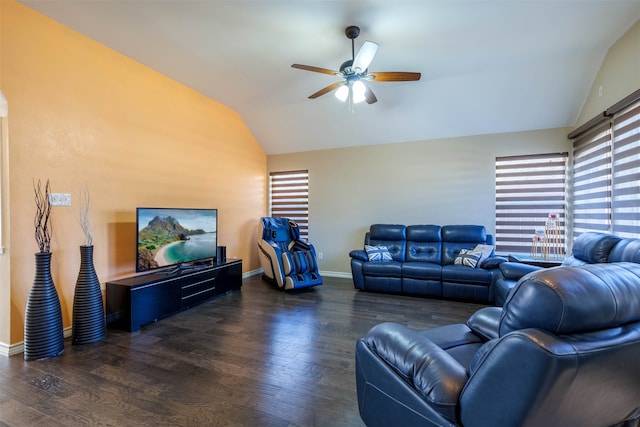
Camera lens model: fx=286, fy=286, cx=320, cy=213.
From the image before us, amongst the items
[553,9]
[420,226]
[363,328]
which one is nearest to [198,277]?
[363,328]

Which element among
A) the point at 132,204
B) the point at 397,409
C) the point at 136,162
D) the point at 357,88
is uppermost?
the point at 357,88

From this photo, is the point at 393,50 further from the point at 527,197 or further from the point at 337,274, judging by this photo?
the point at 337,274

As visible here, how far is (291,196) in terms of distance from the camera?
5961 millimetres

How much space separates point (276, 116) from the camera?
5.11 m

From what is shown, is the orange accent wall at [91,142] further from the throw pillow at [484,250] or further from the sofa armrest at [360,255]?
the throw pillow at [484,250]

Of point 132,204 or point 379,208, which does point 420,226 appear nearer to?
point 379,208

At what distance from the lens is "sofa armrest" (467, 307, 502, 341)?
1714 millimetres

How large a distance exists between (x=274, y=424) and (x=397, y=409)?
84 centimetres

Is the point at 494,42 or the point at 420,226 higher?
the point at 494,42

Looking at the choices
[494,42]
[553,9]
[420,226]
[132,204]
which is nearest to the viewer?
[553,9]

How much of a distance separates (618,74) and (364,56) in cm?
292

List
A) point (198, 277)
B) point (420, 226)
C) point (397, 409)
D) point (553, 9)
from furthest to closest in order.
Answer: point (420, 226), point (198, 277), point (553, 9), point (397, 409)

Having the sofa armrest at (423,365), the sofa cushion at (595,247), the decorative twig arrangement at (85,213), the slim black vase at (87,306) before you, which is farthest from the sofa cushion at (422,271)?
the decorative twig arrangement at (85,213)

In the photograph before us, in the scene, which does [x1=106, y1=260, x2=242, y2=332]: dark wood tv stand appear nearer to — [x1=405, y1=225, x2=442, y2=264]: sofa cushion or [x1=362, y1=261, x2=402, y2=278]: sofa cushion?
[x1=362, y1=261, x2=402, y2=278]: sofa cushion
